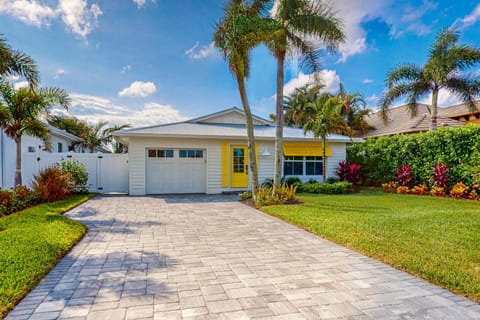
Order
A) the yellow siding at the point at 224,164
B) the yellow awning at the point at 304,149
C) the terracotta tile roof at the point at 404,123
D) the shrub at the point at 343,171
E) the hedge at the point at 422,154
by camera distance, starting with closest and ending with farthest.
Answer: the hedge at the point at 422,154 → the yellow siding at the point at 224,164 → the yellow awning at the point at 304,149 → the shrub at the point at 343,171 → the terracotta tile roof at the point at 404,123

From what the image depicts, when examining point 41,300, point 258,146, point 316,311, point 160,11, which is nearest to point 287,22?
point 160,11

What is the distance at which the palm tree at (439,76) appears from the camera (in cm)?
1459

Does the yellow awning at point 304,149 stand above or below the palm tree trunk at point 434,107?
below

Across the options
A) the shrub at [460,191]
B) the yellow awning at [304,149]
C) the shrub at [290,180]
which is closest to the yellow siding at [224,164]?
the shrub at [290,180]

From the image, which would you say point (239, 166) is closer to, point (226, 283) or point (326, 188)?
point (326, 188)

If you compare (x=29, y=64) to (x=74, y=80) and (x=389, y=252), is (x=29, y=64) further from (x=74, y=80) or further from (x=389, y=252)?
(x=389, y=252)

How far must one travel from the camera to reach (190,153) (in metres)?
13.4

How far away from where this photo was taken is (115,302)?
2.93 m

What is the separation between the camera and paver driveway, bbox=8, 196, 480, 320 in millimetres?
2770

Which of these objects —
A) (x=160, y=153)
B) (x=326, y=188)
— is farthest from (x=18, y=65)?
(x=326, y=188)

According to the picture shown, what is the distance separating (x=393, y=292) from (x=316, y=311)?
3.68ft

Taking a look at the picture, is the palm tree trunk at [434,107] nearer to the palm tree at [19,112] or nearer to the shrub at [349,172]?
the shrub at [349,172]

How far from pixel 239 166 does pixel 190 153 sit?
2553mm

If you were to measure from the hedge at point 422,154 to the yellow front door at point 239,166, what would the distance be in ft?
22.4
